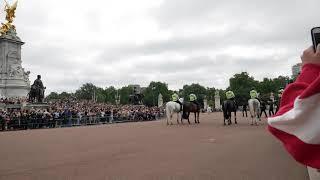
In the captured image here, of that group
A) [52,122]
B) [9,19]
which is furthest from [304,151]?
[9,19]

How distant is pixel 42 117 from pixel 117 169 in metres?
22.9

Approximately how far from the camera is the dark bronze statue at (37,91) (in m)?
41.5

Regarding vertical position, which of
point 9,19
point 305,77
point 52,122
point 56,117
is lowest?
point 52,122

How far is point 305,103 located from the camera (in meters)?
1.97

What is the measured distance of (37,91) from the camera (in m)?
41.6

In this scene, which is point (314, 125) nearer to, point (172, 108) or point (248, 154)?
point (248, 154)

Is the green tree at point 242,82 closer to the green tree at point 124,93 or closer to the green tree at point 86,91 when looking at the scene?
the green tree at point 124,93

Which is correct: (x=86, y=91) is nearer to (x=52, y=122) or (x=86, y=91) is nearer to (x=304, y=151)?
(x=52, y=122)

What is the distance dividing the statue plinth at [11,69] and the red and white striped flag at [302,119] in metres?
50.9

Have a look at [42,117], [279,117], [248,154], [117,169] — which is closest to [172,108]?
[42,117]

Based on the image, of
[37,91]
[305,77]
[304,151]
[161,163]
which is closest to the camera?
[304,151]

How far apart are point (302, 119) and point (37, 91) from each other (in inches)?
1670

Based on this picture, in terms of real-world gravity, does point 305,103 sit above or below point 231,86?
below

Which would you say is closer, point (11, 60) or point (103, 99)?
point (11, 60)
